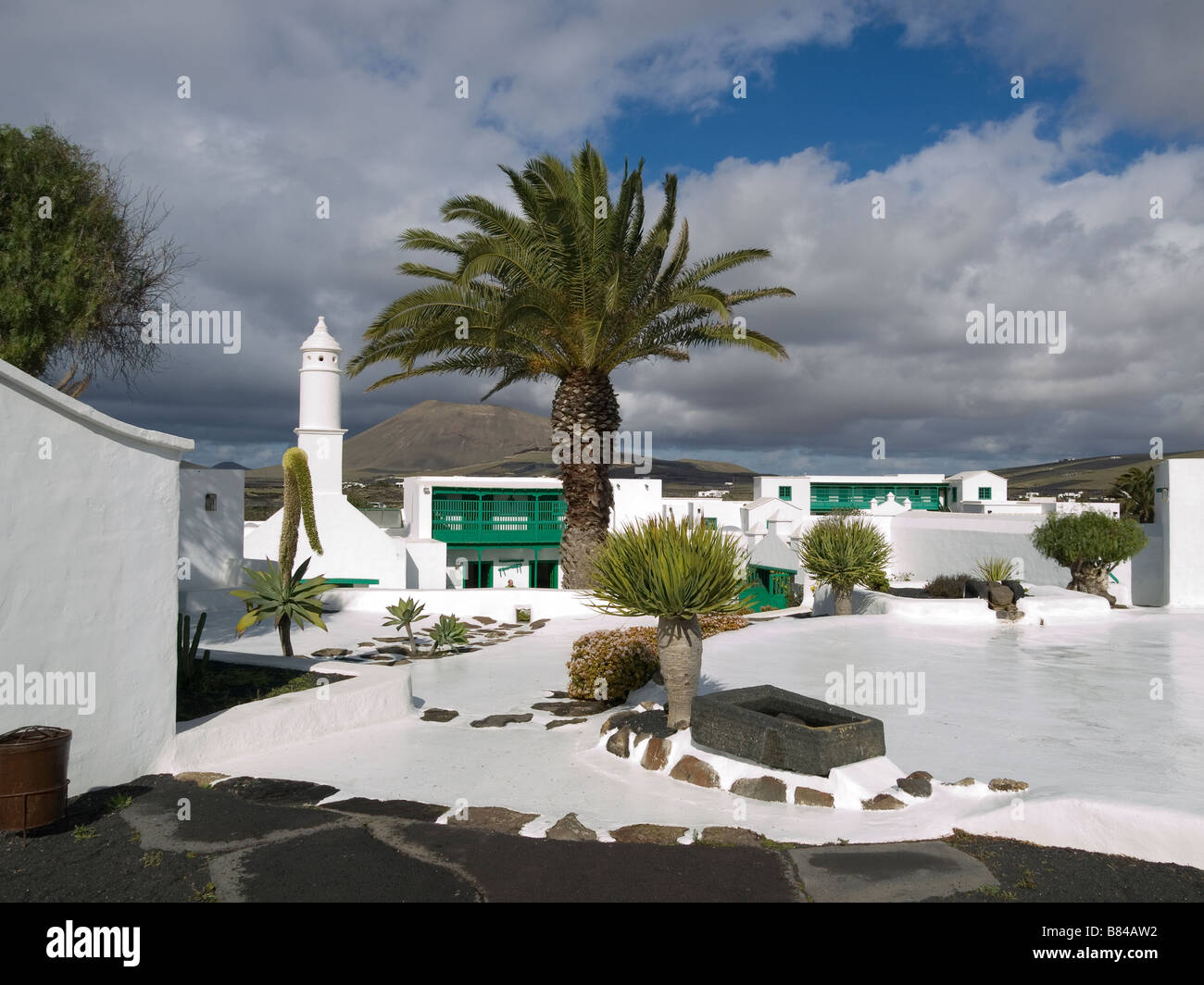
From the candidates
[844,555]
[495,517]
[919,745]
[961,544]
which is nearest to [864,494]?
[961,544]

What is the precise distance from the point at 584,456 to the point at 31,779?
12.8m

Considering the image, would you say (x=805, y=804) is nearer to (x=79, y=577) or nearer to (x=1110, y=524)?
(x=79, y=577)

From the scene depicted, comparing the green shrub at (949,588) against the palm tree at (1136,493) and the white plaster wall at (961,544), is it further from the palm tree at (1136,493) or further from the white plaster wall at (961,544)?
the palm tree at (1136,493)

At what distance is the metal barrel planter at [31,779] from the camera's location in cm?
530

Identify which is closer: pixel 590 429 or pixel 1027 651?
pixel 1027 651

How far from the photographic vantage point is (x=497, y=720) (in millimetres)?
9641

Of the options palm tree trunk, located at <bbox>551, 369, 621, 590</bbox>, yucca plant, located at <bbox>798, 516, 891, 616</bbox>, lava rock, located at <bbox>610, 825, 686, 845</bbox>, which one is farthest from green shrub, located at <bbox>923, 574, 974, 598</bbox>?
lava rock, located at <bbox>610, 825, 686, 845</bbox>

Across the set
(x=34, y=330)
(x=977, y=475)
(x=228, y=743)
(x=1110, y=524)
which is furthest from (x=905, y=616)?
(x=977, y=475)

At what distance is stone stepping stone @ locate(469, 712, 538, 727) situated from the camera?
9.45m

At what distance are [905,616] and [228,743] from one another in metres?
12.7

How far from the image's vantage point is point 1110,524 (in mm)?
19547

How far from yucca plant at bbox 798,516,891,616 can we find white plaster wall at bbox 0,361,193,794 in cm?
1386

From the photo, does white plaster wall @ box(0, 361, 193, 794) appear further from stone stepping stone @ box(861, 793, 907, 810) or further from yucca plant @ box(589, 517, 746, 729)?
stone stepping stone @ box(861, 793, 907, 810)

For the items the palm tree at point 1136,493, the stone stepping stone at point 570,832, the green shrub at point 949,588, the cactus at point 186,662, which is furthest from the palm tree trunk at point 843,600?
the palm tree at point 1136,493
